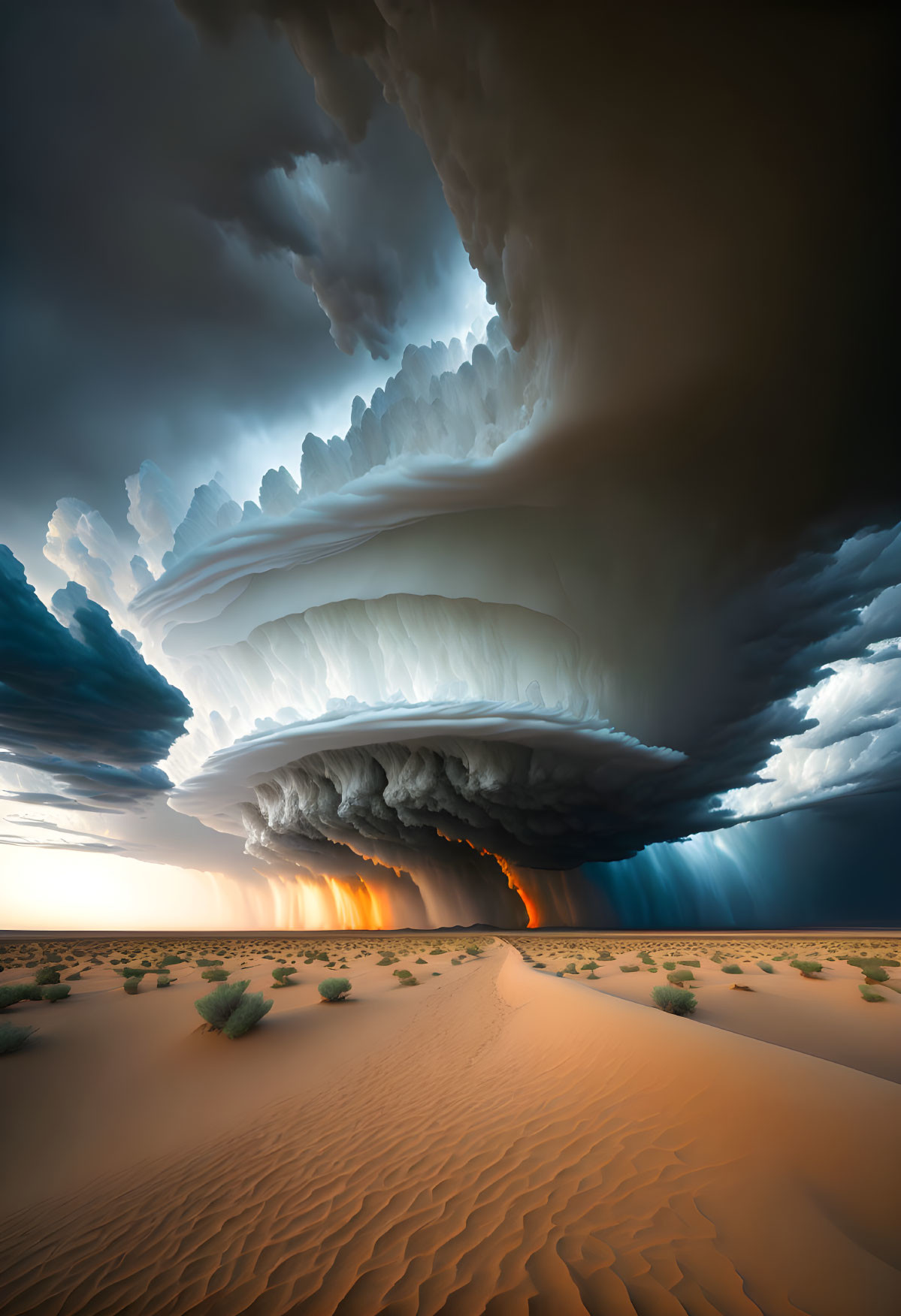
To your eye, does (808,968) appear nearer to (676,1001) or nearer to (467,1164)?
(676,1001)

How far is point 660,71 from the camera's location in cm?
567

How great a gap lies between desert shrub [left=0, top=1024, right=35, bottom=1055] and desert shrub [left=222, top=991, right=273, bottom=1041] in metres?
2.10

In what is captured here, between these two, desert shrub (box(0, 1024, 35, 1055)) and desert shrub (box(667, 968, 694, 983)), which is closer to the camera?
desert shrub (box(0, 1024, 35, 1055))

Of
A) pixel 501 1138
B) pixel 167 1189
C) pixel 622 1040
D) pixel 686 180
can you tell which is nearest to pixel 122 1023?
pixel 167 1189

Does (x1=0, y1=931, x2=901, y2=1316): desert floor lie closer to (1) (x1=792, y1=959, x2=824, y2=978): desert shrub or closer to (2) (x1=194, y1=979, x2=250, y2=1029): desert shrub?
(2) (x1=194, y1=979, x2=250, y2=1029): desert shrub

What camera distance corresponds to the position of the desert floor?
1.94 meters

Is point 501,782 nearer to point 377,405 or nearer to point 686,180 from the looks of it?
point 377,405

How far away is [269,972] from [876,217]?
1666cm

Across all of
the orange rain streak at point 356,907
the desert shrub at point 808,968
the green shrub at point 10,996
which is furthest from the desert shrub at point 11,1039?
the orange rain streak at point 356,907

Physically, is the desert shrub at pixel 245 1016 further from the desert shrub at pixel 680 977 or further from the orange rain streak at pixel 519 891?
the orange rain streak at pixel 519 891

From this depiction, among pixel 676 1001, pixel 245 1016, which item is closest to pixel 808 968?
pixel 676 1001

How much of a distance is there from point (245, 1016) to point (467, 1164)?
426cm

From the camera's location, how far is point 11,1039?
5.39 metres

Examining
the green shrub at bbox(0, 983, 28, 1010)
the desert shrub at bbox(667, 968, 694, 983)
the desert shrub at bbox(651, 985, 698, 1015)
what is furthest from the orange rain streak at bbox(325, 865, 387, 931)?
the desert shrub at bbox(651, 985, 698, 1015)
